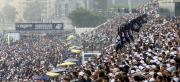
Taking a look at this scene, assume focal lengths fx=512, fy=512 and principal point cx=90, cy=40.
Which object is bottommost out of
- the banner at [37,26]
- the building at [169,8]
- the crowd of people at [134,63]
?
the banner at [37,26]

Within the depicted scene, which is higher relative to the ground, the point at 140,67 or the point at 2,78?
the point at 140,67

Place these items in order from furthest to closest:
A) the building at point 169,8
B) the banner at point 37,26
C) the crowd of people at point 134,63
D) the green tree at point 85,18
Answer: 1. the green tree at point 85,18
2. the banner at point 37,26
3. the building at point 169,8
4. the crowd of people at point 134,63

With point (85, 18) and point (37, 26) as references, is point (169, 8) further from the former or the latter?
point (85, 18)

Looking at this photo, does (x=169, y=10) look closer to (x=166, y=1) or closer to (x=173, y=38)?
(x=166, y=1)

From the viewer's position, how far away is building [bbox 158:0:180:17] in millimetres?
45634

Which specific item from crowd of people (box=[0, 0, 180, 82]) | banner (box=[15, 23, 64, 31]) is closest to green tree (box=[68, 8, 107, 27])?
banner (box=[15, 23, 64, 31])

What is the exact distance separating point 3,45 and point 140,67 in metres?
58.6

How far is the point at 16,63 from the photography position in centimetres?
5012

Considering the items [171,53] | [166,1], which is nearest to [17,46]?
[166,1]

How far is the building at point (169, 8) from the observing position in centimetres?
4563

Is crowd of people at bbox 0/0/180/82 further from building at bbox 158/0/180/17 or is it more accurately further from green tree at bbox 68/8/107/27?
green tree at bbox 68/8/107/27

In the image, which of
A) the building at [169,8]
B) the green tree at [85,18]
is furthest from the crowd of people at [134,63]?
the green tree at [85,18]

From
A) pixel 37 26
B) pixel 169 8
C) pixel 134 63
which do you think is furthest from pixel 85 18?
pixel 134 63

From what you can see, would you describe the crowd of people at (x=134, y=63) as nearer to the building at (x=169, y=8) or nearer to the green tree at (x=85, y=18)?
the building at (x=169, y=8)
